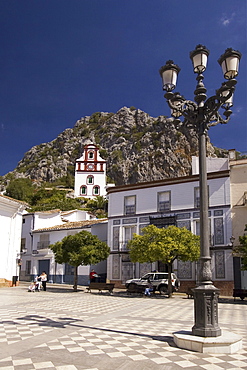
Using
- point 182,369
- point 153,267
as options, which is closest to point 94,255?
point 153,267

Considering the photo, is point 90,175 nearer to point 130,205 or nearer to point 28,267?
point 28,267

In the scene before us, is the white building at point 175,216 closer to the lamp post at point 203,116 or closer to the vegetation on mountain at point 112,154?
the lamp post at point 203,116

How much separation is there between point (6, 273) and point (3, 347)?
65.9ft

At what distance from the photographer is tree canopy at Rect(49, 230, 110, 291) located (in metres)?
22.6

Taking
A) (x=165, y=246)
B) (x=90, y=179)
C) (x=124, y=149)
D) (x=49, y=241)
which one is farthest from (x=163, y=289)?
(x=124, y=149)

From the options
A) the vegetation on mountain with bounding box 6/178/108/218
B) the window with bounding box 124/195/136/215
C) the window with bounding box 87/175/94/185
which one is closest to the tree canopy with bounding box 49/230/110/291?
the window with bounding box 124/195/136/215

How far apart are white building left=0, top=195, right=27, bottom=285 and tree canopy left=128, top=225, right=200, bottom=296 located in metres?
10.5

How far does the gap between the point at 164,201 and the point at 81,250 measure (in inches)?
312

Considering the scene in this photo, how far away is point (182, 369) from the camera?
17.9 feet

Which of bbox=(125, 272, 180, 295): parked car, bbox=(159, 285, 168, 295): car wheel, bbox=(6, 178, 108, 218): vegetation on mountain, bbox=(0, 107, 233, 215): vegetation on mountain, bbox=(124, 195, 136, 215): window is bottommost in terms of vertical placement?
bbox=(159, 285, 168, 295): car wheel

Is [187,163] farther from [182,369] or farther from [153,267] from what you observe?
[182,369]

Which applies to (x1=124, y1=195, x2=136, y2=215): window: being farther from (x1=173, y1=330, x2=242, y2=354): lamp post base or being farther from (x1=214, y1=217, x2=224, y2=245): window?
(x1=173, y1=330, x2=242, y2=354): lamp post base

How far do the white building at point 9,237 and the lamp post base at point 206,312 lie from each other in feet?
68.4

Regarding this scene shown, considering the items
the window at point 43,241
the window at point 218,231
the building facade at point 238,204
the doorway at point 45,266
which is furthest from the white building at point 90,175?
the building facade at point 238,204
